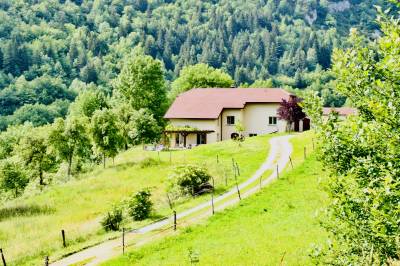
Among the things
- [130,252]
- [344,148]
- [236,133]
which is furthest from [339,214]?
[236,133]

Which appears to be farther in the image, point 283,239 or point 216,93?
point 216,93

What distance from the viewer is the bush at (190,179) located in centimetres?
4266

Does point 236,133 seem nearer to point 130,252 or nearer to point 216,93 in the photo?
point 216,93

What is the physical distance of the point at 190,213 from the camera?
3534 cm

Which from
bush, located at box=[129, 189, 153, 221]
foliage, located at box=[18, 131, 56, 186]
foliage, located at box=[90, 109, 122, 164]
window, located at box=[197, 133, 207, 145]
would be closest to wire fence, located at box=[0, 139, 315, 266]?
bush, located at box=[129, 189, 153, 221]

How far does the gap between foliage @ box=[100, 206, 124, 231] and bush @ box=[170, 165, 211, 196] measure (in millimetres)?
8472

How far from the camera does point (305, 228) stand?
1113 inches

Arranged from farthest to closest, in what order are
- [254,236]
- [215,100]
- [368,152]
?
[215,100] < [254,236] < [368,152]

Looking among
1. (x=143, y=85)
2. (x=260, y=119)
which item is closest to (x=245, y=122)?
(x=260, y=119)

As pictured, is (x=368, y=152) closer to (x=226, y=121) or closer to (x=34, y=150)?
(x=34, y=150)

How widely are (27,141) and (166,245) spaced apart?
37.3m

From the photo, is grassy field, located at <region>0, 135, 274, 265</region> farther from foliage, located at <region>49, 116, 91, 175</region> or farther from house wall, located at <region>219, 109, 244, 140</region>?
house wall, located at <region>219, 109, 244, 140</region>

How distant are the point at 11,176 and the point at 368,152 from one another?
58890 mm

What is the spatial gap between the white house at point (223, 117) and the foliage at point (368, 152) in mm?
64993
